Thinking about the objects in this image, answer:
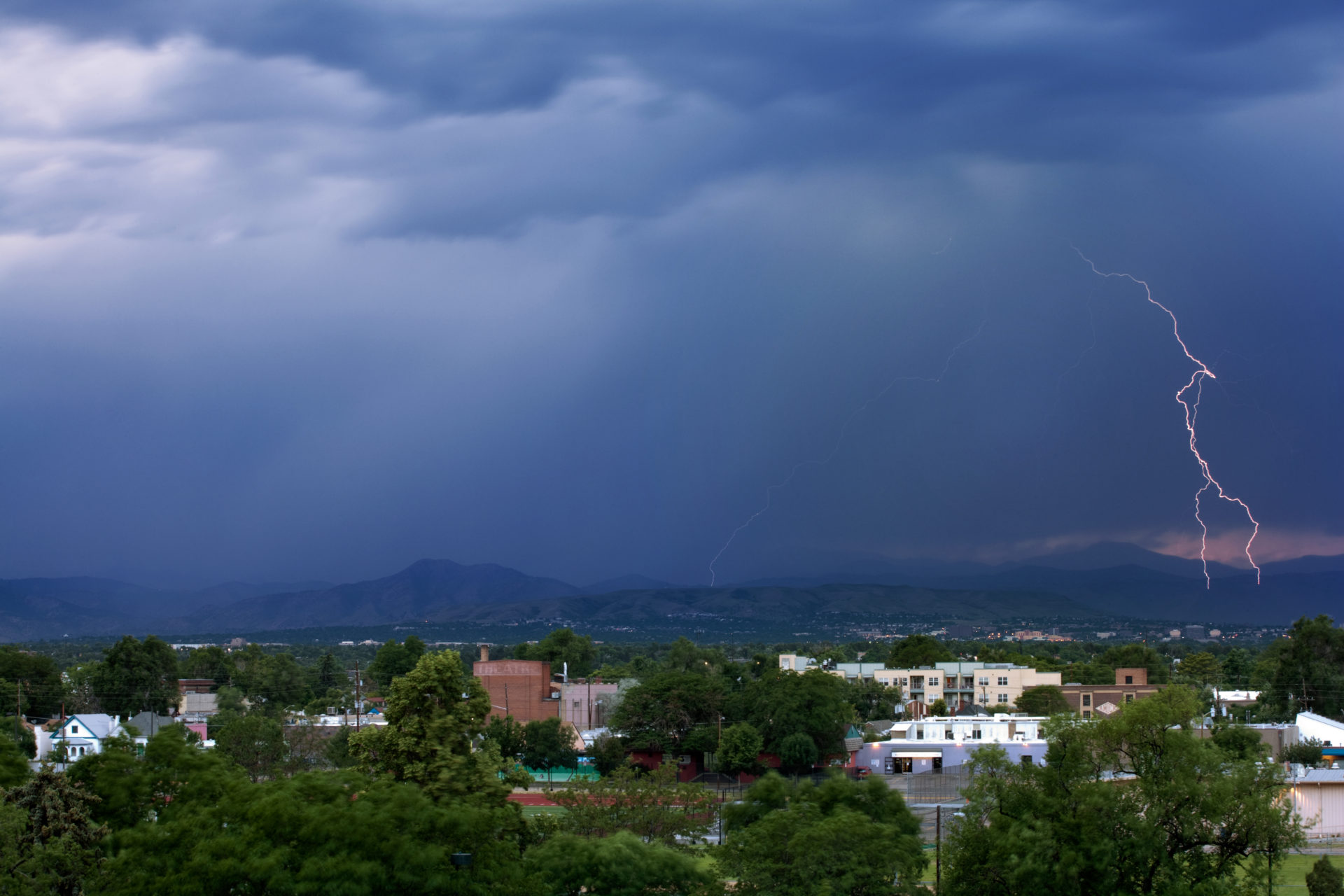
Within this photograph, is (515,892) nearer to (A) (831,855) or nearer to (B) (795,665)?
(A) (831,855)

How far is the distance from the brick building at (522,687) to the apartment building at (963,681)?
32036 millimetres

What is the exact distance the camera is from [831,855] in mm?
31922

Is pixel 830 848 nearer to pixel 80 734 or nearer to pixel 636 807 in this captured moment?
pixel 636 807

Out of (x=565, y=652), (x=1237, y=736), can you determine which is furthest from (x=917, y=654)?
(x=1237, y=736)

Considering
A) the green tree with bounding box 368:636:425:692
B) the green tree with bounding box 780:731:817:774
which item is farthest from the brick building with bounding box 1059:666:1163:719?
the green tree with bounding box 368:636:425:692

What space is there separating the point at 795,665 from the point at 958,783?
8162cm

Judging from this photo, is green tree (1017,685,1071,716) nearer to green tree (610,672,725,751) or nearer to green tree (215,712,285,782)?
green tree (610,672,725,751)

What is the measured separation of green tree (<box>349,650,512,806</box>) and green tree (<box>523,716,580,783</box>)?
170 feet

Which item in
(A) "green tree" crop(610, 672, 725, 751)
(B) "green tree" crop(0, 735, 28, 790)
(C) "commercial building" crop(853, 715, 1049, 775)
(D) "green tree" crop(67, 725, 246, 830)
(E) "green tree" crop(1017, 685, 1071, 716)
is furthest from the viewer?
(E) "green tree" crop(1017, 685, 1071, 716)

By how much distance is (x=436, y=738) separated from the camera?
35.8m

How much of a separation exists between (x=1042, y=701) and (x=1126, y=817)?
88.9 meters

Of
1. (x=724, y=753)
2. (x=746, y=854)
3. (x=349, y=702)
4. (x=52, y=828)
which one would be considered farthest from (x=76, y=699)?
(x=746, y=854)

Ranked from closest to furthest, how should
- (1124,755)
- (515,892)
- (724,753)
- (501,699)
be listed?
(515,892), (1124,755), (724,753), (501,699)

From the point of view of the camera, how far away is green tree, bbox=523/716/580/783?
288 ft
